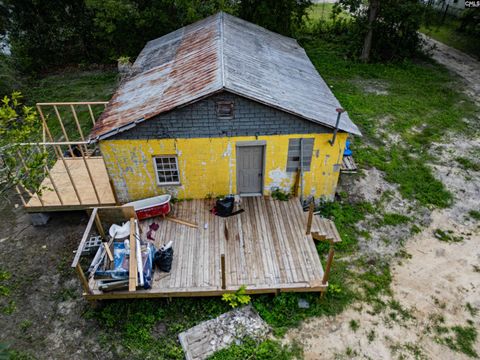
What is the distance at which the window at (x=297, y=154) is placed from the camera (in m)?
10.4

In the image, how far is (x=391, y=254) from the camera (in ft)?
34.9

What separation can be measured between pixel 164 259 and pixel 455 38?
105 ft

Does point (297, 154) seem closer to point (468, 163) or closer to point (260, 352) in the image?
point (260, 352)

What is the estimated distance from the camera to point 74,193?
38.9 feet

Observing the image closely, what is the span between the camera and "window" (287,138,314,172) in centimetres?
1041

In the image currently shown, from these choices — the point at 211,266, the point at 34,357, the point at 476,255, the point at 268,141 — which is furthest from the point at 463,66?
the point at 34,357

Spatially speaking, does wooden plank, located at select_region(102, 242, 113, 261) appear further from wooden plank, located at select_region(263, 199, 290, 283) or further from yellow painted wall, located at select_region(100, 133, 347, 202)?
wooden plank, located at select_region(263, 199, 290, 283)

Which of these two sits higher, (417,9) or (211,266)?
(417,9)

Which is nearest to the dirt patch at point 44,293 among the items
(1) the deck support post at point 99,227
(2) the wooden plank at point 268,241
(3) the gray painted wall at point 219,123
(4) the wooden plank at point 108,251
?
(1) the deck support post at point 99,227

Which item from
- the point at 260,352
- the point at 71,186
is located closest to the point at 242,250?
the point at 260,352

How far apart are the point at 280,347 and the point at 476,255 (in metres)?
7.31

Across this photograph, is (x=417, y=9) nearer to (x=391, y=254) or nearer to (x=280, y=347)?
(x=391, y=254)

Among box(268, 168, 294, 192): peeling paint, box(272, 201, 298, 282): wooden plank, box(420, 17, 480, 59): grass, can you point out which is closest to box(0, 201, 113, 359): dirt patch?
box(272, 201, 298, 282): wooden plank

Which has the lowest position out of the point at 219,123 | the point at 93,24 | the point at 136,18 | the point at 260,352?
the point at 260,352
